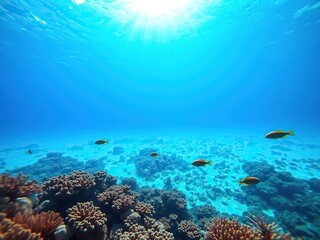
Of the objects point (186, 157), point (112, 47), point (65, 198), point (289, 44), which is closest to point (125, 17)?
point (112, 47)

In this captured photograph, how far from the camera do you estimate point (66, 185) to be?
17.1ft

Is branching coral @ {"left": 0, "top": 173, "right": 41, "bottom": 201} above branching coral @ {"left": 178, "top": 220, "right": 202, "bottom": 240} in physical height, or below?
above

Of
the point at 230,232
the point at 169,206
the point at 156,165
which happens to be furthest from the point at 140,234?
the point at 156,165

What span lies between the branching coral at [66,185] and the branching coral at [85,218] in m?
1.03

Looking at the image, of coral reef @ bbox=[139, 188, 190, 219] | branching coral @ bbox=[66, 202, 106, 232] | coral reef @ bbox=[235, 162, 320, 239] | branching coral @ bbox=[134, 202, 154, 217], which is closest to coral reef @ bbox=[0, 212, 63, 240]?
branching coral @ bbox=[66, 202, 106, 232]

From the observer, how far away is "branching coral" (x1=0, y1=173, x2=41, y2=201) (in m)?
4.05

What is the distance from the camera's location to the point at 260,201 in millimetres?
13742

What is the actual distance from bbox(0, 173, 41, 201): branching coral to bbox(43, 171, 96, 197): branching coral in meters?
0.48

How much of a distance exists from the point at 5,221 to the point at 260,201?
16.4m

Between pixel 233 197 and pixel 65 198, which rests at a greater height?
pixel 65 198

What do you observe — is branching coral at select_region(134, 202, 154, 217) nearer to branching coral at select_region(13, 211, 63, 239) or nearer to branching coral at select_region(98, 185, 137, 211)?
branching coral at select_region(98, 185, 137, 211)

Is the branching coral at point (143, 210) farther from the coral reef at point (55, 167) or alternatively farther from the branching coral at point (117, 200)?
the coral reef at point (55, 167)

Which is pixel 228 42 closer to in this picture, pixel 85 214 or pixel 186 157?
pixel 186 157

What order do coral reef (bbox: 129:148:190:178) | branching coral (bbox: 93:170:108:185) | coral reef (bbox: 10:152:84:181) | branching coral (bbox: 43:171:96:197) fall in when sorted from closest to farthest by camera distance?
branching coral (bbox: 43:171:96:197), branching coral (bbox: 93:170:108:185), coral reef (bbox: 129:148:190:178), coral reef (bbox: 10:152:84:181)
